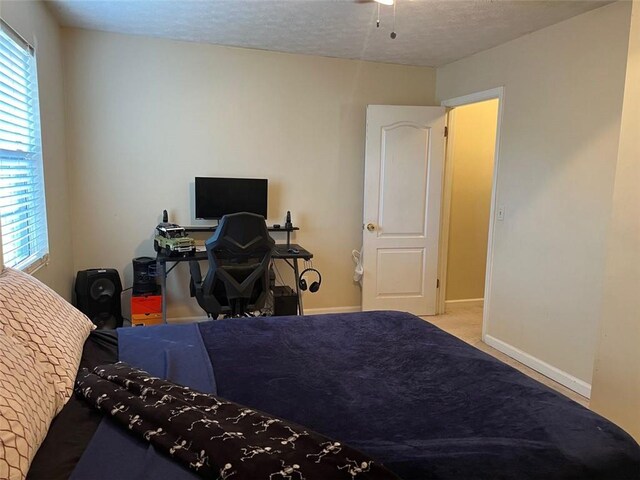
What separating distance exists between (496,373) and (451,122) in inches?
131

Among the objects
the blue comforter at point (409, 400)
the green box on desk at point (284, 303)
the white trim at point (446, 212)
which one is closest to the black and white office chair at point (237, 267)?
the green box on desk at point (284, 303)

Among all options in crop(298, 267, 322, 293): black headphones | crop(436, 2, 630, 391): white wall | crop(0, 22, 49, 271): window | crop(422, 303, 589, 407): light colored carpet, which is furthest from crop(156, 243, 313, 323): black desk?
crop(436, 2, 630, 391): white wall

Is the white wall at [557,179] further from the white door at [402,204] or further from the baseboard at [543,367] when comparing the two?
the white door at [402,204]

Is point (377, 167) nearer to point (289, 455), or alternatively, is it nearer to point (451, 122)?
point (451, 122)

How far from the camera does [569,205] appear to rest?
310 cm

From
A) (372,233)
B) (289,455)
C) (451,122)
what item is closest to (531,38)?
(451,122)

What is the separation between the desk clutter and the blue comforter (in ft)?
3.90

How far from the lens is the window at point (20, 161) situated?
7.93ft

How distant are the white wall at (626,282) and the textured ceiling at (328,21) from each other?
1.02m

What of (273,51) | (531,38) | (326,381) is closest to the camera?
(326,381)

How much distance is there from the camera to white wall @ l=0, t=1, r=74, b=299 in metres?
2.90

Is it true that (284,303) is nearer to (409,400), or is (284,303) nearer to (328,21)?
(328,21)

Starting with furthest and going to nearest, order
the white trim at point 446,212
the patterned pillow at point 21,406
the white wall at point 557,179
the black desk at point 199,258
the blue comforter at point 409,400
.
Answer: the white trim at point 446,212 < the black desk at point 199,258 < the white wall at point 557,179 < the blue comforter at point 409,400 < the patterned pillow at point 21,406

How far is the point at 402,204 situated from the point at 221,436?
3.58m
